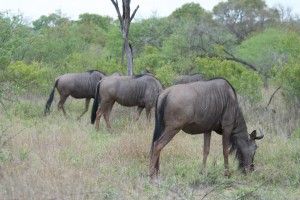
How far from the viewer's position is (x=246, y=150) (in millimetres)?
6438

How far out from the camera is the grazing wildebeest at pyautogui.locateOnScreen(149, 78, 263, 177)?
5.85 metres

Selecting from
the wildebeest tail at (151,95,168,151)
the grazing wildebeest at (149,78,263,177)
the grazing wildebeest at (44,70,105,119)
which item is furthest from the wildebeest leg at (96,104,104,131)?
the wildebeest tail at (151,95,168,151)

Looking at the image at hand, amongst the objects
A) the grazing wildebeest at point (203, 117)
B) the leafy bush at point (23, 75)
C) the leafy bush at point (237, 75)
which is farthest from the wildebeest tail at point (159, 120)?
the leafy bush at point (23, 75)

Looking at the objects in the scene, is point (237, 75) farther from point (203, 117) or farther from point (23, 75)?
point (23, 75)

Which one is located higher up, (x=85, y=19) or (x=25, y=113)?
(x=85, y=19)

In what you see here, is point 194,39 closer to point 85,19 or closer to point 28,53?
point 28,53

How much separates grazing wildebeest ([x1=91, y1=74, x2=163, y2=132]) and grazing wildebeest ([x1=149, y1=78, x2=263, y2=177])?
381 centimetres

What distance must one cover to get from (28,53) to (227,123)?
16.0m

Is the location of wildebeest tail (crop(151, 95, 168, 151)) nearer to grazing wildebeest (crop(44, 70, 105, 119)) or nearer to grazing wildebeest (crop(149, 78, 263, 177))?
grazing wildebeest (crop(149, 78, 263, 177))

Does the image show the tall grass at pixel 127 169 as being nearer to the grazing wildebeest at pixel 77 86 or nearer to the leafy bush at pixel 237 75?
the leafy bush at pixel 237 75

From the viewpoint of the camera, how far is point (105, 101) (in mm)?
10180

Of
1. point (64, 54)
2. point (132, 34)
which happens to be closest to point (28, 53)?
point (64, 54)

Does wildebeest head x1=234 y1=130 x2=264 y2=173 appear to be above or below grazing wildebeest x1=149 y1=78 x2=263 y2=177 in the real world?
below

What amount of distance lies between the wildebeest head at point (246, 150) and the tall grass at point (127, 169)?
0.15m
